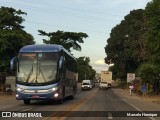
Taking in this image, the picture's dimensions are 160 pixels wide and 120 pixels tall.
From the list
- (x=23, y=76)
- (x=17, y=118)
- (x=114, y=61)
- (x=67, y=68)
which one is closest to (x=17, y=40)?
(x=67, y=68)

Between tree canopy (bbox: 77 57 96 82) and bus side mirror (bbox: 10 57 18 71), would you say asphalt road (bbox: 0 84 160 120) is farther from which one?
tree canopy (bbox: 77 57 96 82)

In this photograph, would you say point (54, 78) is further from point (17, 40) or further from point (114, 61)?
point (114, 61)

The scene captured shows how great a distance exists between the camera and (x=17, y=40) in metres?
52.3

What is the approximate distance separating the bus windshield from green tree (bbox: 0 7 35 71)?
23.5 metres

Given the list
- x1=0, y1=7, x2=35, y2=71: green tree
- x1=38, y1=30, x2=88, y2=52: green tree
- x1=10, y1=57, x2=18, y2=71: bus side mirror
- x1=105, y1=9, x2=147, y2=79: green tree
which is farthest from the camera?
x1=105, y1=9, x2=147, y2=79: green tree

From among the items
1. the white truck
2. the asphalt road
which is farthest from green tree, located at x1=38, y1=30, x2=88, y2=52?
the asphalt road

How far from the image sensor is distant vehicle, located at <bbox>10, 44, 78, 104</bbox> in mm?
26469

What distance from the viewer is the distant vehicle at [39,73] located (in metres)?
26.5

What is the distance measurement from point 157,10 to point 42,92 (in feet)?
63.7

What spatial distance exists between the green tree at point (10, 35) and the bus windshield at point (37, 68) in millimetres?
23491

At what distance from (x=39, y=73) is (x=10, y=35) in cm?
2522

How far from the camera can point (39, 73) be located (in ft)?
87.5

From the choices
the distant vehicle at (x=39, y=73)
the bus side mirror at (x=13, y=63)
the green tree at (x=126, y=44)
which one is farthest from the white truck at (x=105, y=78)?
the bus side mirror at (x=13, y=63)

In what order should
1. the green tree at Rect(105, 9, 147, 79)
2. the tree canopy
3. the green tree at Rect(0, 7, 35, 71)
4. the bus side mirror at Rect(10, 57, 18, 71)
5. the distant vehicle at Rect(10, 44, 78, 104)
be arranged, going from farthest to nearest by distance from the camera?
1. the tree canopy
2. the green tree at Rect(105, 9, 147, 79)
3. the green tree at Rect(0, 7, 35, 71)
4. the distant vehicle at Rect(10, 44, 78, 104)
5. the bus side mirror at Rect(10, 57, 18, 71)
